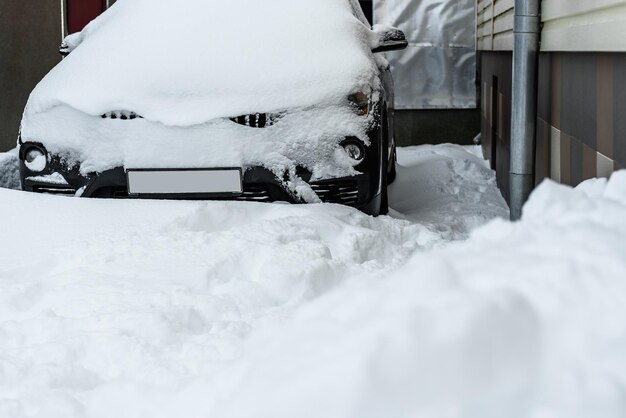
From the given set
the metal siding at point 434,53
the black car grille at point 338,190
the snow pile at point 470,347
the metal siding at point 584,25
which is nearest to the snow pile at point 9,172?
the black car grille at point 338,190

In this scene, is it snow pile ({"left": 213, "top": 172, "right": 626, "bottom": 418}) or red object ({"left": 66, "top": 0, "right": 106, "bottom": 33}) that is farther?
red object ({"left": 66, "top": 0, "right": 106, "bottom": 33})

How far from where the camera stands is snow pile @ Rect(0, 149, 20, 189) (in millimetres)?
7462

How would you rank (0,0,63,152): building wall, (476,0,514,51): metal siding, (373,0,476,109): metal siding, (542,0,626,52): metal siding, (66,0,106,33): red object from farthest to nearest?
(66,0,106,33): red object, (0,0,63,152): building wall, (373,0,476,109): metal siding, (476,0,514,51): metal siding, (542,0,626,52): metal siding

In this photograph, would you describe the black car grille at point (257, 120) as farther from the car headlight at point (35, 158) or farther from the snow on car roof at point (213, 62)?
the car headlight at point (35, 158)

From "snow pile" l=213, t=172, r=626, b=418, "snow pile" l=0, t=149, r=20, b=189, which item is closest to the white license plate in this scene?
"snow pile" l=0, t=149, r=20, b=189

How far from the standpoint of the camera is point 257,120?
500 centimetres

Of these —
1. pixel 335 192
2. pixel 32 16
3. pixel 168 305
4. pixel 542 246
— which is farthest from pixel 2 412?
pixel 32 16

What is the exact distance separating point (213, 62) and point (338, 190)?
88 cm

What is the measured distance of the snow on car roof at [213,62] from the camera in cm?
508

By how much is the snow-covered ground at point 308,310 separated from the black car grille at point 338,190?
0.15 meters

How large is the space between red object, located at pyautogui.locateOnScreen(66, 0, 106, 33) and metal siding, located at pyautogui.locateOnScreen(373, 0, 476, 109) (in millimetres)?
3654

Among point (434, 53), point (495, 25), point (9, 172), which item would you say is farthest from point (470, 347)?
point (434, 53)

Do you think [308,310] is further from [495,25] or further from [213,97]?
[495,25]

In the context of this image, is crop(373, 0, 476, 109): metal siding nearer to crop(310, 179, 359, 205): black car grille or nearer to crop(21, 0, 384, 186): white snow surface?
crop(21, 0, 384, 186): white snow surface
